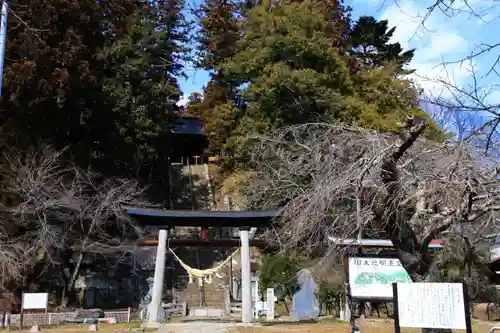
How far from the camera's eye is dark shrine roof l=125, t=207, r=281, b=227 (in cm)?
1623

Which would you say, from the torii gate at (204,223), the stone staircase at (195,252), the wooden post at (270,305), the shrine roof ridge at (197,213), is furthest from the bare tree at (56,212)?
the wooden post at (270,305)

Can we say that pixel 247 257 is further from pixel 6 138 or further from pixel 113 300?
pixel 6 138

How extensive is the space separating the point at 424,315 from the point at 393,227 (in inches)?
75.0

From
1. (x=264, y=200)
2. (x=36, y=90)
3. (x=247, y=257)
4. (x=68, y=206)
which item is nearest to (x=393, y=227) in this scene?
(x=247, y=257)

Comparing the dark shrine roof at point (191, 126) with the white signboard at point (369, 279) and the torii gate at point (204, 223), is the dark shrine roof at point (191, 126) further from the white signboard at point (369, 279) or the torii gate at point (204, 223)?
the white signboard at point (369, 279)

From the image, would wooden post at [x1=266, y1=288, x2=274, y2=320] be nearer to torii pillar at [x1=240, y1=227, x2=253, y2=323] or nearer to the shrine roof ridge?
torii pillar at [x1=240, y1=227, x2=253, y2=323]

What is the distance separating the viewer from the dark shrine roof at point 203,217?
16.2 m

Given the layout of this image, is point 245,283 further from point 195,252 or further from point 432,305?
point 195,252

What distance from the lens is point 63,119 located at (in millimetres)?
21719

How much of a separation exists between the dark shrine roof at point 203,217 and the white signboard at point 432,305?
26.7 feet

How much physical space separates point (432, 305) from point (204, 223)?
34.3ft

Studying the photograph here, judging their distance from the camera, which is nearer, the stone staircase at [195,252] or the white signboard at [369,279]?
the white signboard at [369,279]

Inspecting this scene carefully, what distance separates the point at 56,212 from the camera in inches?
768

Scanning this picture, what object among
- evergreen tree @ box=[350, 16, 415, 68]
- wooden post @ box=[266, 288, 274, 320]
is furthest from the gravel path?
evergreen tree @ box=[350, 16, 415, 68]
